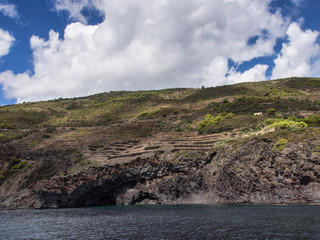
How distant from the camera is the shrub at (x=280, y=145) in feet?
144

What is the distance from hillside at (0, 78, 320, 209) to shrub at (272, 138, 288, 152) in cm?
17

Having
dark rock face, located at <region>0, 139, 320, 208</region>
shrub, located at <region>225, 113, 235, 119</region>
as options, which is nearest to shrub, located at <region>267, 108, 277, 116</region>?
shrub, located at <region>225, 113, 235, 119</region>

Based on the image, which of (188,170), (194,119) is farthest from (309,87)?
(188,170)

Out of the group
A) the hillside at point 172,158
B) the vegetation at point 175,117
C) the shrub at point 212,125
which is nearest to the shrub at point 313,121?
the vegetation at point 175,117

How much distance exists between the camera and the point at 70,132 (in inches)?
3794

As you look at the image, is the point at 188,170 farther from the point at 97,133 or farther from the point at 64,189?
the point at 97,133

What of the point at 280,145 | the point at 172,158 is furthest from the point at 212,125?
the point at 280,145

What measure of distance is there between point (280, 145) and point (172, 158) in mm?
21584

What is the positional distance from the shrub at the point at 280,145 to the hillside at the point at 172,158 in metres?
0.17

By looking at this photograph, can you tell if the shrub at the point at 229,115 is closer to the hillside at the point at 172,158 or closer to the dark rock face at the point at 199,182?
the hillside at the point at 172,158

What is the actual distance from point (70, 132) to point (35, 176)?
33765 millimetres

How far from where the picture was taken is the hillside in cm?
4347

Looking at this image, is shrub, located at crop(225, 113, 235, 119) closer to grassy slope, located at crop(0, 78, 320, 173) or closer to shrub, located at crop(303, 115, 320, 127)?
grassy slope, located at crop(0, 78, 320, 173)

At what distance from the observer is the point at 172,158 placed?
2216 inches
